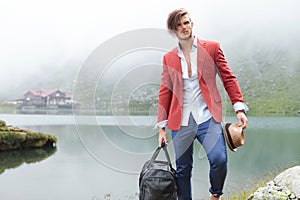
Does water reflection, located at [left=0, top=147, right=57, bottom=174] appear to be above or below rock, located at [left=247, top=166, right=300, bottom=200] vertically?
below

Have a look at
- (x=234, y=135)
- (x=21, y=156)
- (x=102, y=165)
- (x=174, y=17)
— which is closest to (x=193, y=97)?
(x=234, y=135)

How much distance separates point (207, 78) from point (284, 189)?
2.07 metres

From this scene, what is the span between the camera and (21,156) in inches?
953

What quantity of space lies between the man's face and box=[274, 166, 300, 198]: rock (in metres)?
2.35

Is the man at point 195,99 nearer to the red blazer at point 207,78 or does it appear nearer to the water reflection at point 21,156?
the red blazer at point 207,78

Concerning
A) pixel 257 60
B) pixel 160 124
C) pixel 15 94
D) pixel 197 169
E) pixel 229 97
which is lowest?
pixel 15 94

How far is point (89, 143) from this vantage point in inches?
138

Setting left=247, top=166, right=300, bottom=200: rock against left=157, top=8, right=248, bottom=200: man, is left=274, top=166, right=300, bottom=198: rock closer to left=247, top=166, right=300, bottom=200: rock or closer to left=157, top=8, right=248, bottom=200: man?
left=247, top=166, right=300, bottom=200: rock

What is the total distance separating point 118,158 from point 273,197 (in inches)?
73.8

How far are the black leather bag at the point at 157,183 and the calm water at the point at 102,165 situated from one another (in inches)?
19.8

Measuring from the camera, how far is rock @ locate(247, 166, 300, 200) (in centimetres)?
400

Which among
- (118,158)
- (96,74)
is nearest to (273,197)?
(118,158)

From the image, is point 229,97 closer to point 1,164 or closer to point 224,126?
point 224,126

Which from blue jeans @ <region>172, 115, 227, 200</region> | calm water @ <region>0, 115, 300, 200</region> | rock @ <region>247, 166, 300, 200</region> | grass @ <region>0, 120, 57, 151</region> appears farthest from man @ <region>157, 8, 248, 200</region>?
grass @ <region>0, 120, 57, 151</region>
